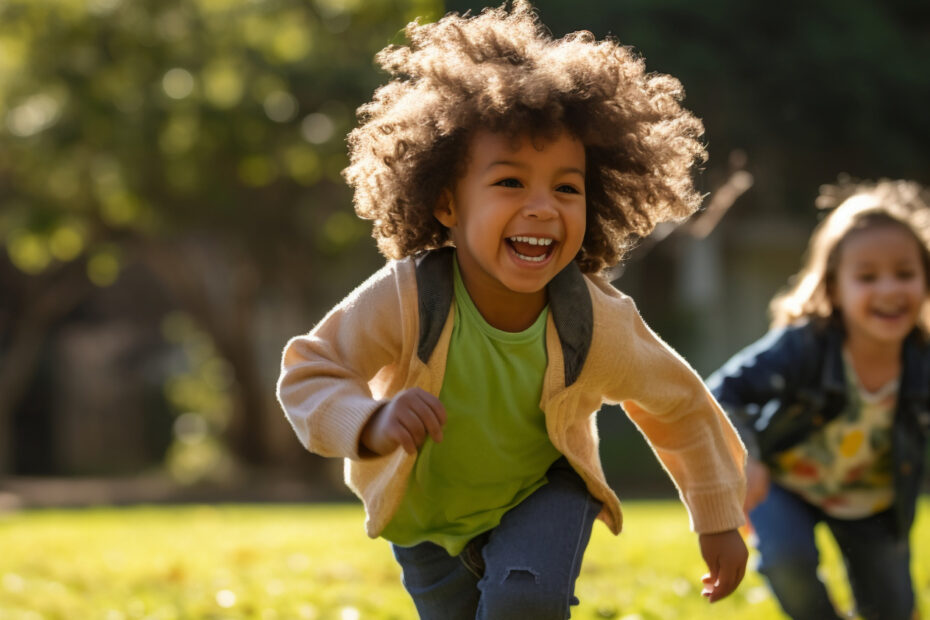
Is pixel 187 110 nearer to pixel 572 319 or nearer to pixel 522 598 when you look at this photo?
pixel 572 319

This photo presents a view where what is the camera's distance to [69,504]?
1811 cm

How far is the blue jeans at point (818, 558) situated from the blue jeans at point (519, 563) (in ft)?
3.95

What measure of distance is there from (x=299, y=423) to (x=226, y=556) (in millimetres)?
5667

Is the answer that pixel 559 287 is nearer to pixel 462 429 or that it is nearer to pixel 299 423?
pixel 462 429

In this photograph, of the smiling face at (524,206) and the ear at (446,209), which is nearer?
the smiling face at (524,206)

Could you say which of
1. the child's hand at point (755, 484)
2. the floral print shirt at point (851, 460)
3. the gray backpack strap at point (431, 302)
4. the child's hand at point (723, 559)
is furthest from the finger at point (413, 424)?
the floral print shirt at point (851, 460)

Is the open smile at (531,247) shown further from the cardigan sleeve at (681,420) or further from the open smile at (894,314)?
the open smile at (894,314)

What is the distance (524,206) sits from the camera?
3.22 meters

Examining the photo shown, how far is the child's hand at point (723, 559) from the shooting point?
347cm

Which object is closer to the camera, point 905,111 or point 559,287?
point 559,287

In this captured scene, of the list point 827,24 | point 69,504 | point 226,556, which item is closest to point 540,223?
point 226,556

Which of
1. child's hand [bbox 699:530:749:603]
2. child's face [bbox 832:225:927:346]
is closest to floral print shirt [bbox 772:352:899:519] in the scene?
child's face [bbox 832:225:927:346]

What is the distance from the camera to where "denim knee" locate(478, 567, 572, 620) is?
3.20 metres

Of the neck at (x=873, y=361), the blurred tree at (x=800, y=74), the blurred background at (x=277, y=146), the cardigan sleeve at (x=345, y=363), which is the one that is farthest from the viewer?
the blurred background at (x=277, y=146)
